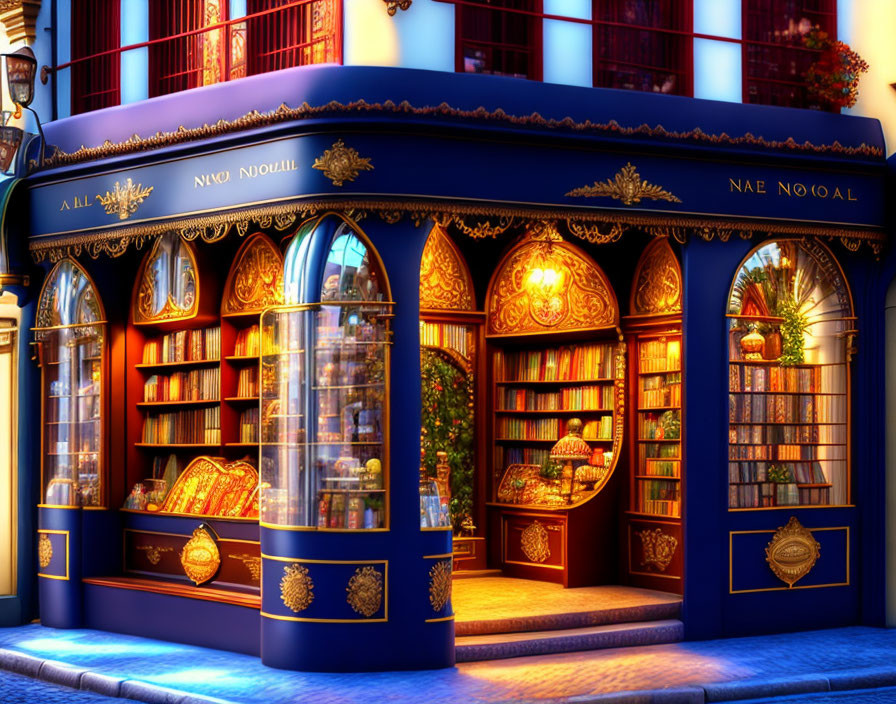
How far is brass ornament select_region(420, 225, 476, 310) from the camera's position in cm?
1568

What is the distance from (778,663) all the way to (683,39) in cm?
584

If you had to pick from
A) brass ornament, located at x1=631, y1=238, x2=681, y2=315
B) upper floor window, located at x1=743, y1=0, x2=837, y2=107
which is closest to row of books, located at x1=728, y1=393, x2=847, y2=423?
brass ornament, located at x1=631, y1=238, x2=681, y2=315

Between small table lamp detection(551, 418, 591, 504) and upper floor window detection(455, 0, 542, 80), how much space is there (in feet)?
13.1

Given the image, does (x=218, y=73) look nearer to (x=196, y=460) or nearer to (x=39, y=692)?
(x=196, y=460)

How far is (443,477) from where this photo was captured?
15773 millimetres

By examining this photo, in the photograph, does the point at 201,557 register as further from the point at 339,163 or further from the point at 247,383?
the point at 339,163

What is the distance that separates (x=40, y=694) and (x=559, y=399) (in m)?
6.43

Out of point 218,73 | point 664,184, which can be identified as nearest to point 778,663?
point 664,184

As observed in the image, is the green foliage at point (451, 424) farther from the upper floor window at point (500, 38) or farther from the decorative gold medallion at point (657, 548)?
the upper floor window at point (500, 38)

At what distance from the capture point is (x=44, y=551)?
14.9m

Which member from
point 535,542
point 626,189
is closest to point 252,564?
point 535,542

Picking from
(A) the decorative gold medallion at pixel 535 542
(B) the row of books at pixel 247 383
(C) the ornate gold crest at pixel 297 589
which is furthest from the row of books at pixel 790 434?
(B) the row of books at pixel 247 383

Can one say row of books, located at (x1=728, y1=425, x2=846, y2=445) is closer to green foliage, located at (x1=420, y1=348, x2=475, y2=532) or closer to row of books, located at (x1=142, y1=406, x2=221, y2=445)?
green foliage, located at (x1=420, y1=348, x2=475, y2=532)

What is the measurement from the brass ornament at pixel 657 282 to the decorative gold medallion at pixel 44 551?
→ 6.30 m
